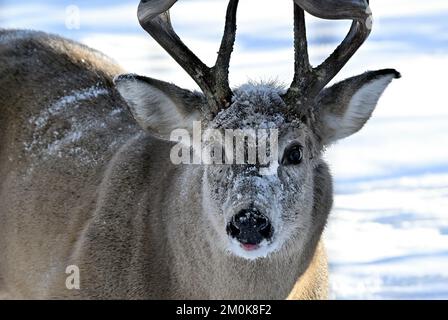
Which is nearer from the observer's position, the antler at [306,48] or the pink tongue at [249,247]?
the pink tongue at [249,247]

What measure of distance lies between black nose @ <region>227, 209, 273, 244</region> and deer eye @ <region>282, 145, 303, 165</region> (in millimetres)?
604

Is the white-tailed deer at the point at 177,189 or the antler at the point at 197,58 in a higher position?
the antler at the point at 197,58

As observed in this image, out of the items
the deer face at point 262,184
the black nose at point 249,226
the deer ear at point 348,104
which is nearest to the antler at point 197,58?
the deer face at point 262,184

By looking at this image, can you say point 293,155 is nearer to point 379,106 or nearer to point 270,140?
point 270,140

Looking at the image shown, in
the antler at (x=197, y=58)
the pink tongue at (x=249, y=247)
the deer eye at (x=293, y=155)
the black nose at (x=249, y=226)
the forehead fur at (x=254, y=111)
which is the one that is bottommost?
the pink tongue at (x=249, y=247)

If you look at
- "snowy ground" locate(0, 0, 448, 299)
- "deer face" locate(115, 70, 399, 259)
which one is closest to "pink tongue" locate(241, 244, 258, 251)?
"deer face" locate(115, 70, 399, 259)

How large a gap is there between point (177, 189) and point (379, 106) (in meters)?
9.47

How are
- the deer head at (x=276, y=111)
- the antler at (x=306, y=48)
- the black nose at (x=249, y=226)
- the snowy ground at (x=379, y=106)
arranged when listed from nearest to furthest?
the black nose at (x=249, y=226) → the deer head at (x=276, y=111) → the antler at (x=306, y=48) → the snowy ground at (x=379, y=106)

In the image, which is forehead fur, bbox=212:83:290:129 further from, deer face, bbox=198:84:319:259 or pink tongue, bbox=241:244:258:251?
pink tongue, bbox=241:244:258:251

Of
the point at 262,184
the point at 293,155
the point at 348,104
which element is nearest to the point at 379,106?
the point at 348,104

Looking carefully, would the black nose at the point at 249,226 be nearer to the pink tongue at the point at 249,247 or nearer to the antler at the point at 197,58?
the pink tongue at the point at 249,247

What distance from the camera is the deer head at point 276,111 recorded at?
23.0 ft
